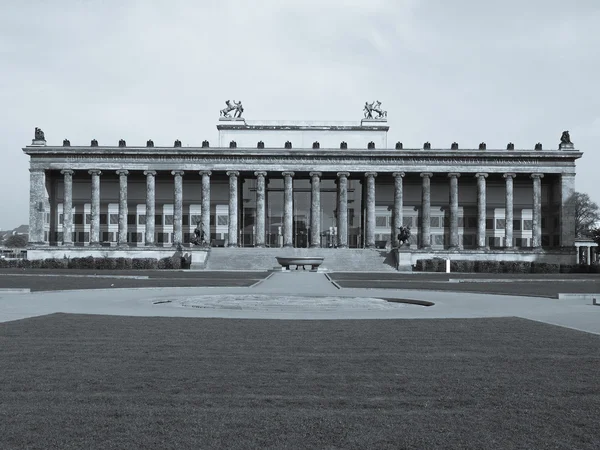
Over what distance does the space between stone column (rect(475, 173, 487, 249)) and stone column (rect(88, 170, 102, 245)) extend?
53433 mm

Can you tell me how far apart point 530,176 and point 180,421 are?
9051cm

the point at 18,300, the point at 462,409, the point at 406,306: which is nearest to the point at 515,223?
the point at 406,306

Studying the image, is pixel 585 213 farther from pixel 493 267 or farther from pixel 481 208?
pixel 493 267

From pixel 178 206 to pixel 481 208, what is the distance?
43066mm

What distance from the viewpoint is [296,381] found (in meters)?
10.9

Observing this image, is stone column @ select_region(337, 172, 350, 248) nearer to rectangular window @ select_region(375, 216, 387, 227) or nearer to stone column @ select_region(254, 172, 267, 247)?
rectangular window @ select_region(375, 216, 387, 227)

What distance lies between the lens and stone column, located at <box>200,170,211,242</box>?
Result: 9088 centimetres

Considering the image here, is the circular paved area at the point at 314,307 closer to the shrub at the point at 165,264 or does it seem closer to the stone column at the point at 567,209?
the shrub at the point at 165,264

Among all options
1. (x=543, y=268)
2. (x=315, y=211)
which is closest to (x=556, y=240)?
(x=543, y=268)

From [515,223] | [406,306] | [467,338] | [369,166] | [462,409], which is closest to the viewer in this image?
[462,409]

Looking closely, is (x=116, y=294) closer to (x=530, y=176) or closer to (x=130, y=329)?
(x=130, y=329)

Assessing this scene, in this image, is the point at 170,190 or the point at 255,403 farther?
the point at 170,190

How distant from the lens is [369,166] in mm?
90625

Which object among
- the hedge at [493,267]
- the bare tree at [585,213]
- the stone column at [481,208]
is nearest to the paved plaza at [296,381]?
the hedge at [493,267]
